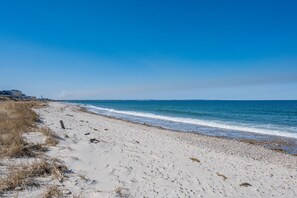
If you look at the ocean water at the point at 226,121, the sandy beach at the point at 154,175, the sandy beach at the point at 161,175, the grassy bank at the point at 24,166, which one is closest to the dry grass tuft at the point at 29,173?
the grassy bank at the point at 24,166

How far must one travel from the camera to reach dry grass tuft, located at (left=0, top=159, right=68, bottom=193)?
5.74 m

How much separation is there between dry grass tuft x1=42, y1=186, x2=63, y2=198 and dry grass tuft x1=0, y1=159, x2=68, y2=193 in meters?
0.59

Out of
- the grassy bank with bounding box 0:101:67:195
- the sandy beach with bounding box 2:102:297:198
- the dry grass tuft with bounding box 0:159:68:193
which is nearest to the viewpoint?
the dry grass tuft with bounding box 0:159:68:193

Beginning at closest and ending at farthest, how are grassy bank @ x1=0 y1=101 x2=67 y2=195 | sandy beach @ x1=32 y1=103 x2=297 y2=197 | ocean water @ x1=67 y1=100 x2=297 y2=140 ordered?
grassy bank @ x1=0 y1=101 x2=67 y2=195 → sandy beach @ x1=32 y1=103 x2=297 y2=197 → ocean water @ x1=67 y1=100 x2=297 y2=140

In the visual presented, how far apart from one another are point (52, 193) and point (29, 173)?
→ 1331 mm

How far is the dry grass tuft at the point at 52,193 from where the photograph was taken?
5.41 m

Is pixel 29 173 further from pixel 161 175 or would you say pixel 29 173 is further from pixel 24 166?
pixel 161 175

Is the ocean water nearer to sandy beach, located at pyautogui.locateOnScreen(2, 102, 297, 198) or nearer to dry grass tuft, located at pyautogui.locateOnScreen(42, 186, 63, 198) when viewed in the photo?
sandy beach, located at pyautogui.locateOnScreen(2, 102, 297, 198)

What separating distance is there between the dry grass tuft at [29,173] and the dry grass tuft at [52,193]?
1.93ft

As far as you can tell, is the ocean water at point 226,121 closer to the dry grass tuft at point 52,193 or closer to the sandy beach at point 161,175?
the sandy beach at point 161,175

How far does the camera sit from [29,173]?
21.2 ft

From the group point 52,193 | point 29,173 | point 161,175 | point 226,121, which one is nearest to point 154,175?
point 161,175

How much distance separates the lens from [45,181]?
6281 millimetres

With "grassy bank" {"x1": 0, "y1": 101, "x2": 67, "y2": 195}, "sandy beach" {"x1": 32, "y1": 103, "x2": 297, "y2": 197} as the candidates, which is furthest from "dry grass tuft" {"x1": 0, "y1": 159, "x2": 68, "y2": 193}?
"sandy beach" {"x1": 32, "y1": 103, "x2": 297, "y2": 197}
